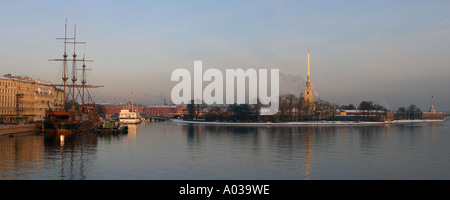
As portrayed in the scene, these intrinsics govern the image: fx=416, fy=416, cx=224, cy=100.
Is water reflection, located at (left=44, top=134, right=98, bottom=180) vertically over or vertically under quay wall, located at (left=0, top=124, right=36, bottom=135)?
under

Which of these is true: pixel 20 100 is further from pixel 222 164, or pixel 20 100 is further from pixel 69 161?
pixel 222 164

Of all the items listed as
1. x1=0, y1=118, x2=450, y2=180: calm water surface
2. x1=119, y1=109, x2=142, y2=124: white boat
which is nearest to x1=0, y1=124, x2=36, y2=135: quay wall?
x1=0, y1=118, x2=450, y2=180: calm water surface

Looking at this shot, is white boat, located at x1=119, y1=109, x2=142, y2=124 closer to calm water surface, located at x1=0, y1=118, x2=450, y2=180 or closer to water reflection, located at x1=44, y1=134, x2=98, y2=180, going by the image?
calm water surface, located at x1=0, y1=118, x2=450, y2=180

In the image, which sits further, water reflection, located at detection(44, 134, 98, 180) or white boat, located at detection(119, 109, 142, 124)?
white boat, located at detection(119, 109, 142, 124)

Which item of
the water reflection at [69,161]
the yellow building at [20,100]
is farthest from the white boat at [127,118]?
the water reflection at [69,161]

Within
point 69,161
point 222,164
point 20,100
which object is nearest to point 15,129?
point 20,100

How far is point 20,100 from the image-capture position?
108062 millimetres

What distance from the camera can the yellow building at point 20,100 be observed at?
101750 mm

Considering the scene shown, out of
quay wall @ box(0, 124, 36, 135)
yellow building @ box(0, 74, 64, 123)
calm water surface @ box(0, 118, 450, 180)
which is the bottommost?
calm water surface @ box(0, 118, 450, 180)

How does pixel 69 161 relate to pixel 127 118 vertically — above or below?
below

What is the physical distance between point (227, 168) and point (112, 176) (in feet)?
31.9

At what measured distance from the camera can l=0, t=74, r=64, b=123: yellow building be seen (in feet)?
334
